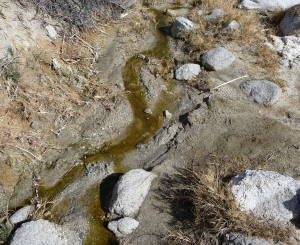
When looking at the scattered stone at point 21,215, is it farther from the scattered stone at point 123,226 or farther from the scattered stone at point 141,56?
the scattered stone at point 141,56

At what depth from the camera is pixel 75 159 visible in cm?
519

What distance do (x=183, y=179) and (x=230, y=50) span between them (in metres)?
4.36

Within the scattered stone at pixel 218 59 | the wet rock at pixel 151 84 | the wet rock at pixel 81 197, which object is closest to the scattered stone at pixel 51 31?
the wet rock at pixel 151 84

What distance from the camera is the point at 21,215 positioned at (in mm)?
4234

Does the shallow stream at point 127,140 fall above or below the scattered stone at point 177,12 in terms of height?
below

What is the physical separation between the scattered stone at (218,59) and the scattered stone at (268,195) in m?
3.44

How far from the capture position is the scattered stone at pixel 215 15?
8.08 m

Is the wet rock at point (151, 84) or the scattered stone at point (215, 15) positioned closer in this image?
the wet rock at point (151, 84)

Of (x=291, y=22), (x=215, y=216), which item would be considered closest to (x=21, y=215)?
(x=215, y=216)

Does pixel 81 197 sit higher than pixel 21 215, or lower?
lower

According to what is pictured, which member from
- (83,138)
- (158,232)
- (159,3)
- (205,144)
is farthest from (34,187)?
(159,3)

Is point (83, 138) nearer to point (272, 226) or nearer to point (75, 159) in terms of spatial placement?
point (75, 159)

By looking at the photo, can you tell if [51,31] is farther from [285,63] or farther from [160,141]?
[285,63]

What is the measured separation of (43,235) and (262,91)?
17.6 ft
